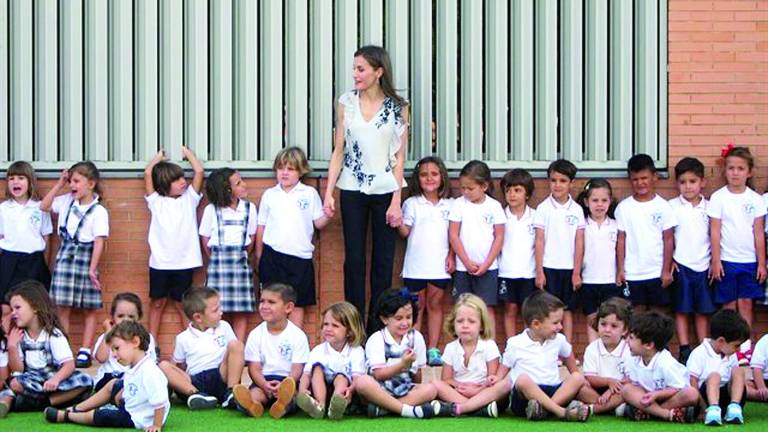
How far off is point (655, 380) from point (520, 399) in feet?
3.24

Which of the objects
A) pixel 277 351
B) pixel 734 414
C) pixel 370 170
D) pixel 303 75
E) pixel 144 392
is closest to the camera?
pixel 144 392

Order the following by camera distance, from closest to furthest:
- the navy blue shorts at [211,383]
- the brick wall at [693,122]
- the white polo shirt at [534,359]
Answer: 1. the white polo shirt at [534,359]
2. the navy blue shorts at [211,383]
3. the brick wall at [693,122]

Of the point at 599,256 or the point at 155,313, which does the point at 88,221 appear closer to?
the point at 155,313

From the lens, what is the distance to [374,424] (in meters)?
10.9

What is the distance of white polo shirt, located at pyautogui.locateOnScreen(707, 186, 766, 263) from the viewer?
12938 mm

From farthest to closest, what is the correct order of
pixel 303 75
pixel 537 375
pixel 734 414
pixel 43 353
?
1. pixel 303 75
2. pixel 43 353
3. pixel 537 375
4. pixel 734 414

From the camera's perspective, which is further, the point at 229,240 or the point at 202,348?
the point at 229,240

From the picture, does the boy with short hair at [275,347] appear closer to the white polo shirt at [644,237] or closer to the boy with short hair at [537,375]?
the boy with short hair at [537,375]

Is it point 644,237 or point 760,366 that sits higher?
point 644,237

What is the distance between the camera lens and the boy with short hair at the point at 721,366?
1091cm

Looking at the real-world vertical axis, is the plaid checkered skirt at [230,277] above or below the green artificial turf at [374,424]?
above

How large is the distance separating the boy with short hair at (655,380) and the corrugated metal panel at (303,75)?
Result: 9.11ft

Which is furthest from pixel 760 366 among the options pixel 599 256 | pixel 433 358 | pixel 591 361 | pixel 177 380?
pixel 177 380

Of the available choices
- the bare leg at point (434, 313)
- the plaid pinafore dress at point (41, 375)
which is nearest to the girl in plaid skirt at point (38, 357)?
the plaid pinafore dress at point (41, 375)
